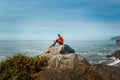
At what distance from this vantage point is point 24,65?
16484mm

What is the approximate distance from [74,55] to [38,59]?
7.20ft

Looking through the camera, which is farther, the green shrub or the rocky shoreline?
the green shrub

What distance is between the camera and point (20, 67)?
1641 cm

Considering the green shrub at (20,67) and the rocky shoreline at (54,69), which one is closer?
the rocky shoreline at (54,69)

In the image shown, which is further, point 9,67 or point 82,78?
point 9,67

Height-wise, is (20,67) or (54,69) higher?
(20,67)

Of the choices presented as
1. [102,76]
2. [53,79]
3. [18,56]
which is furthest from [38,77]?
[102,76]

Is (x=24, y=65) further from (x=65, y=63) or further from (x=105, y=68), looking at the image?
(x=105, y=68)

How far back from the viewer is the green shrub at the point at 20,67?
15.8 meters

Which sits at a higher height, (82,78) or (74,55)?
(74,55)

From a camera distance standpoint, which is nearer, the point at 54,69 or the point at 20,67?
the point at 54,69

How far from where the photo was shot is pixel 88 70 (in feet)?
52.6

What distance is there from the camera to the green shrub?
15824 millimetres

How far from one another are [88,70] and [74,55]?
4.02ft
